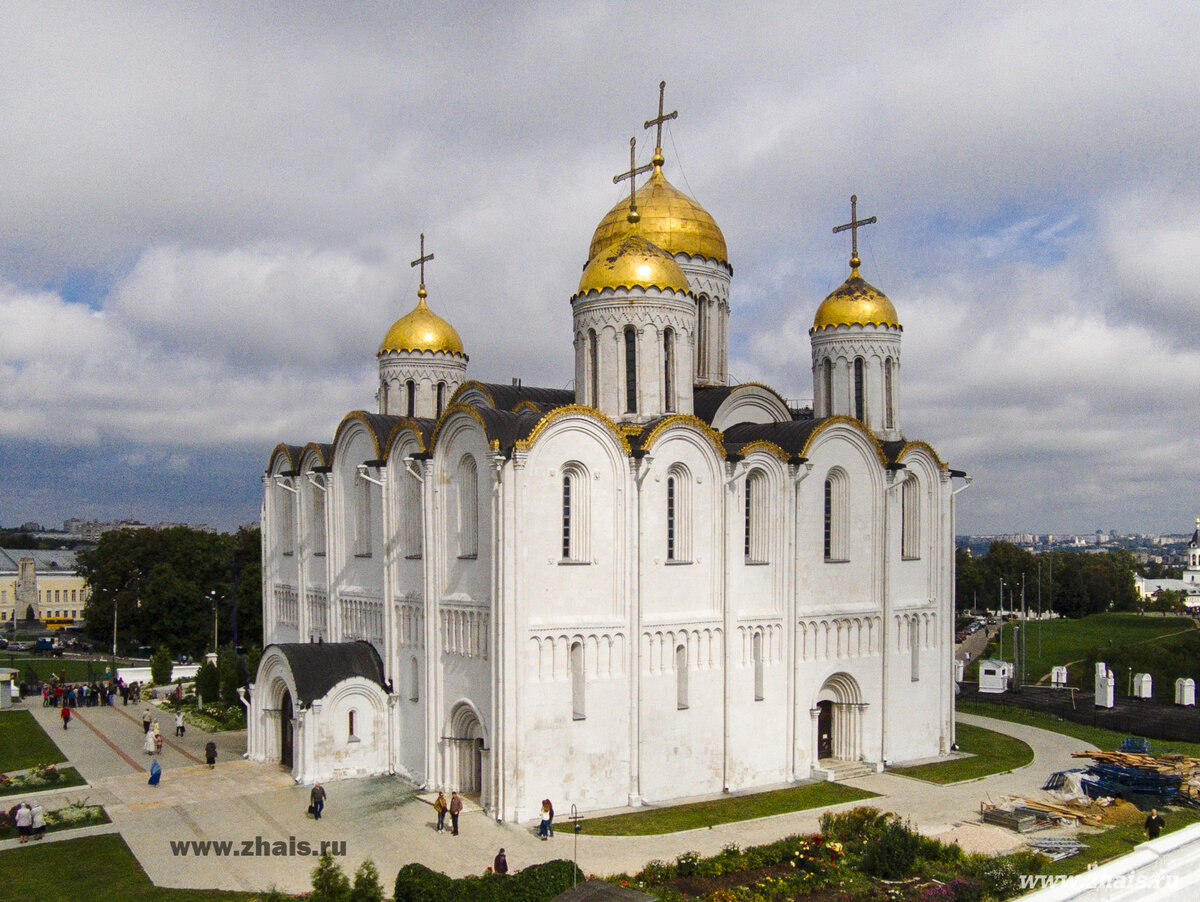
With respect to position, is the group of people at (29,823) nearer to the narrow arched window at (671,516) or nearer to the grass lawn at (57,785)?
the grass lawn at (57,785)

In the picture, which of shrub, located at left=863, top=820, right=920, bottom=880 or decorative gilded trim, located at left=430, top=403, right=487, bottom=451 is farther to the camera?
decorative gilded trim, located at left=430, top=403, right=487, bottom=451

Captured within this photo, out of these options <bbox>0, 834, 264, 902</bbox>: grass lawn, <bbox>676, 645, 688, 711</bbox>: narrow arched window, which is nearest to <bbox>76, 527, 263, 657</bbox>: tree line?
<bbox>0, 834, 264, 902</bbox>: grass lawn

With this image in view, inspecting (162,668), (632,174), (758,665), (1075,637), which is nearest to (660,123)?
(632,174)

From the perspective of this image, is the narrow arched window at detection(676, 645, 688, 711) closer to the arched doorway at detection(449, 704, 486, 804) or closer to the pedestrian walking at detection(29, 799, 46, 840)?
the arched doorway at detection(449, 704, 486, 804)

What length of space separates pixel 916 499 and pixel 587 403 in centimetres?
948

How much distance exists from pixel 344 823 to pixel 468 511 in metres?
6.52

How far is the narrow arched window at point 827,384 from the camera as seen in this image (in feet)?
89.7

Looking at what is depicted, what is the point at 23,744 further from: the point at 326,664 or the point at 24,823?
the point at 24,823

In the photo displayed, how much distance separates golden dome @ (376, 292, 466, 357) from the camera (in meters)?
29.9

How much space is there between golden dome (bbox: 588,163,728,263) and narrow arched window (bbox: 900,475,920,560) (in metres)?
8.01

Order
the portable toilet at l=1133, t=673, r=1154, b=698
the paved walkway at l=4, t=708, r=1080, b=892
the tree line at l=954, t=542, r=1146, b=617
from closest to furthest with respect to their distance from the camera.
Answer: the paved walkway at l=4, t=708, r=1080, b=892 < the portable toilet at l=1133, t=673, r=1154, b=698 < the tree line at l=954, t=542, r=1146, b=617

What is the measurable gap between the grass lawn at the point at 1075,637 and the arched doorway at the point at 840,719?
1960cm

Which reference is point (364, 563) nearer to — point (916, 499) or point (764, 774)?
point (764, 774)

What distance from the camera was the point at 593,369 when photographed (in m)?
23.2
